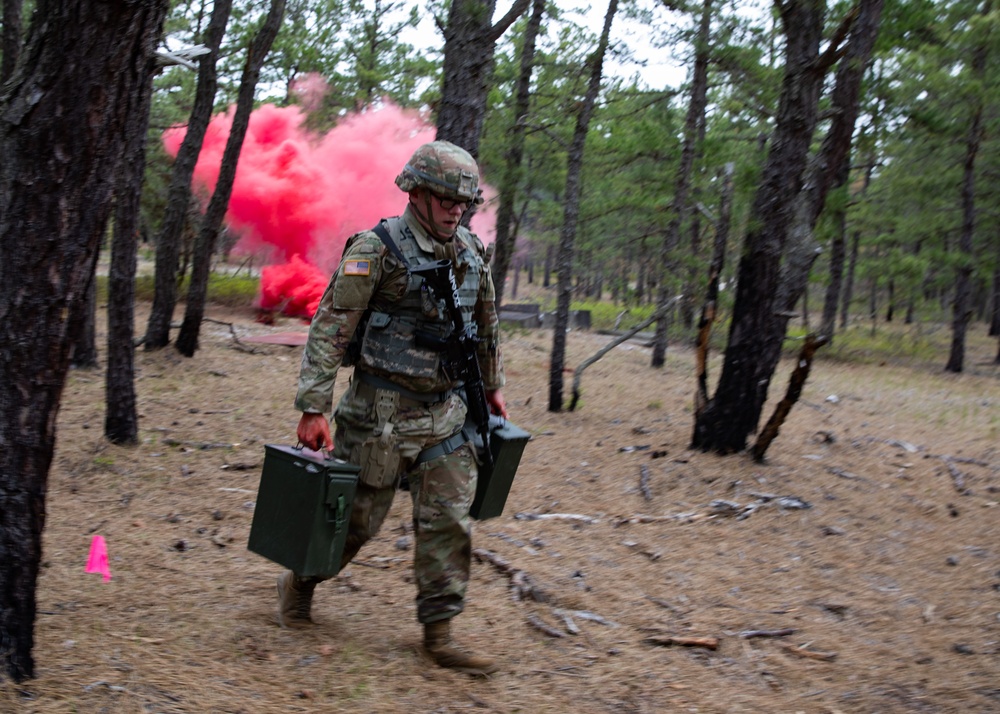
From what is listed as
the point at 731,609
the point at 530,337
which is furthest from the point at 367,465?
the point at 530,337

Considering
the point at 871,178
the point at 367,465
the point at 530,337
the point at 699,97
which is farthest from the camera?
the point at 871,178

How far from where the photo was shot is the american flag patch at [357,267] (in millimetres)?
3928

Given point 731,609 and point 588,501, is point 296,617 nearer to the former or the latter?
point 731,609

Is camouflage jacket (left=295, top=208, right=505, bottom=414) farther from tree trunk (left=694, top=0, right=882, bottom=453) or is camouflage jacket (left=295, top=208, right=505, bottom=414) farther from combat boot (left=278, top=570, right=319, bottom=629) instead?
tree trunk (left=694, top=0, right=882, bottom=453)

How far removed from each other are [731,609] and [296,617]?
9.21 ft

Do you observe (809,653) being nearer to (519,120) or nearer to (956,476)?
(956,476)

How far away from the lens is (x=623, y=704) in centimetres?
408

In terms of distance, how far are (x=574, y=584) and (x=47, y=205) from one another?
3.93 metres

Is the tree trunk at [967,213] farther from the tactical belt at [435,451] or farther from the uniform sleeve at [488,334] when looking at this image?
the tactical belt at [435,451]

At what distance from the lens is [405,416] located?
4082 millimetres

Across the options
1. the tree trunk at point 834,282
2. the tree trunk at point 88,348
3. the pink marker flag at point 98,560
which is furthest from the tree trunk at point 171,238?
the tree trunk at point 834,282

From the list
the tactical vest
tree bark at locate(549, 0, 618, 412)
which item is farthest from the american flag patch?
tree bark at locate(549, 0, 618, 412)

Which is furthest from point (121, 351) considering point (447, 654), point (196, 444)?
point (447, 654)

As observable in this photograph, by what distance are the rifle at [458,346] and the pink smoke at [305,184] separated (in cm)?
1428
